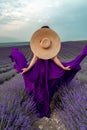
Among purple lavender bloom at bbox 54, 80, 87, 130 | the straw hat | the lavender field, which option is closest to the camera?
purple lavender bloom at bbox 54, 80, 87, 130

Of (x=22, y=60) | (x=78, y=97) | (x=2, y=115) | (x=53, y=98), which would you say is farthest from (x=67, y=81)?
(x=2, y=115)

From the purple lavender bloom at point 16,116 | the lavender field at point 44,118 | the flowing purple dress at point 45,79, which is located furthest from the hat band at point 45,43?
the purple lavender bloom at point 16,116

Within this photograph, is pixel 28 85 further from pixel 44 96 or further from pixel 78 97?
pixel 78 97

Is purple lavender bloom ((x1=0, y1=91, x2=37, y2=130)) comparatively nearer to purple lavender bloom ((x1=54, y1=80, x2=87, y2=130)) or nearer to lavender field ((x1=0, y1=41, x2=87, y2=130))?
lavender field ((x1=0, y1=41, x2=87, y2=130))

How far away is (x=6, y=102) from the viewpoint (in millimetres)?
5516

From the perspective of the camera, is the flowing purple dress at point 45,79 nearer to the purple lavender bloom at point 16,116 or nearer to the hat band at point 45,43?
the hat band at point 45,43

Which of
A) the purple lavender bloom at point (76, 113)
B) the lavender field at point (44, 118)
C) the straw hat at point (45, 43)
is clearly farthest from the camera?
the straw hat at point (45, 43)

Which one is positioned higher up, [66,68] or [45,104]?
[66,68]

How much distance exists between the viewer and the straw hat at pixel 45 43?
666 centimetres

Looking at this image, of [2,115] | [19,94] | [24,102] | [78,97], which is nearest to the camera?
[2,115]

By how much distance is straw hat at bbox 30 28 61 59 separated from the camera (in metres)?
6.66

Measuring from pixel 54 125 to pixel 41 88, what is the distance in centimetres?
88

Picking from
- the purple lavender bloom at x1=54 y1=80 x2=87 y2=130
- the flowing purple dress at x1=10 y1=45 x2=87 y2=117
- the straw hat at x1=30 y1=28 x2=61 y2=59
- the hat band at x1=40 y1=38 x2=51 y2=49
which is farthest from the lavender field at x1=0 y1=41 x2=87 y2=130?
the hat band at x1=40 y1=38 x2=51 y2=49

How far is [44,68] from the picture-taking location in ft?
22.0
